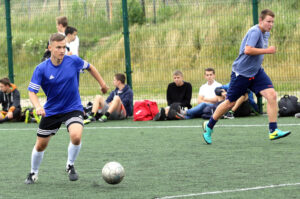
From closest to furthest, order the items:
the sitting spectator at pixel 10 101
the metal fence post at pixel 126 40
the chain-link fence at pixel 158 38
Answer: the chain-link fence at pixel 158 38 → the sitting spectator at pixel 10 101 → the metal fence post at pixel 126 40

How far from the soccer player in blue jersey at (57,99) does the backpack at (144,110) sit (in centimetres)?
691

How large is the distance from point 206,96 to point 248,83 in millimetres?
4322

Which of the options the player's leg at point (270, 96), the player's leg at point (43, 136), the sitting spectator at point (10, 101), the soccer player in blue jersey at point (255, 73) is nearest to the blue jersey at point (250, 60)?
the soccer player in blue jersey at point (255, 73)

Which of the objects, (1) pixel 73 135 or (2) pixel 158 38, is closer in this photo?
(1) pixel 73 135

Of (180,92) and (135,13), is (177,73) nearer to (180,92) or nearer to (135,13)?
(180,92)

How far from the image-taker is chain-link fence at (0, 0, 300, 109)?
13.5 meters

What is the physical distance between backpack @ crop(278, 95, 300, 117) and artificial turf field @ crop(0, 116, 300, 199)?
2.66 feet

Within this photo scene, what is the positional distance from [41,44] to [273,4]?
5888mm

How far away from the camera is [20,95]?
14.9 metres

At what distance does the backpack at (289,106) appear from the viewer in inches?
506

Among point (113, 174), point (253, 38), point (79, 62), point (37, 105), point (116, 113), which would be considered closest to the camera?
point (113, 174)

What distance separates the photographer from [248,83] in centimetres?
920

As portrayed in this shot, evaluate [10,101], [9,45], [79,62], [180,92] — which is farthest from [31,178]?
[9,45]

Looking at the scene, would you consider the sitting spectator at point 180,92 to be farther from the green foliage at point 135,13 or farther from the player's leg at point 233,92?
the player's leg at point 233,92
